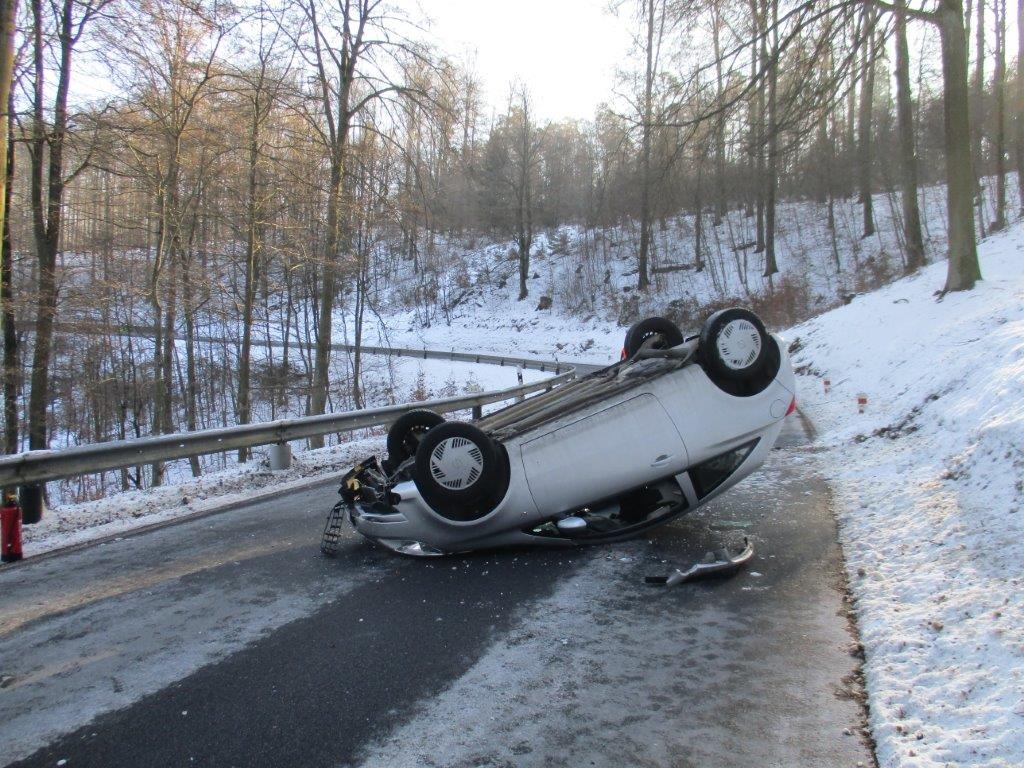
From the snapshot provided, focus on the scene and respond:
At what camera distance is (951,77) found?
43.5ft

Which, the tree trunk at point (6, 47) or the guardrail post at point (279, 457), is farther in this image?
the guardrail post at point (279, 457)

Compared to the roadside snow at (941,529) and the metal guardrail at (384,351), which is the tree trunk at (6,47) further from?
the roadside snow at (941,529)

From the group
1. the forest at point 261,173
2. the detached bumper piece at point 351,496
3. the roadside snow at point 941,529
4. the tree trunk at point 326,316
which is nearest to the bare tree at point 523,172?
the forest at point 261,173

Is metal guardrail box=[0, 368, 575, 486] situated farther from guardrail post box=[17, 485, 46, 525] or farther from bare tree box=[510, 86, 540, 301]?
bare tree box=[510, 86, 540, 301]

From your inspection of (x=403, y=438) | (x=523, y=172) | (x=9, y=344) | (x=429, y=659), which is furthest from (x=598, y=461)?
(x=523, y=172)

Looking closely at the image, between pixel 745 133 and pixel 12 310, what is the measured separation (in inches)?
557

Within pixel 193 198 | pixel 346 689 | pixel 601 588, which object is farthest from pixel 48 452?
pixel 193 198

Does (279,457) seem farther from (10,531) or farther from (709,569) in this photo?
(709,569)

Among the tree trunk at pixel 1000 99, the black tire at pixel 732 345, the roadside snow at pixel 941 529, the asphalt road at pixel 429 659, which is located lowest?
the asphalt road at pixel 429 659

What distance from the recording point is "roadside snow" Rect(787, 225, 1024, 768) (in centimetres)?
293

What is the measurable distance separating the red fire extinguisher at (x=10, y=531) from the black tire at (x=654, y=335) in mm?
5712

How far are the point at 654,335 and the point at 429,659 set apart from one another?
442cm

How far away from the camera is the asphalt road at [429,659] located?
A: 293 cm

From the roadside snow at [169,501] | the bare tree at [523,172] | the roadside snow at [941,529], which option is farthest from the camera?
the bare tree at [523,172]
